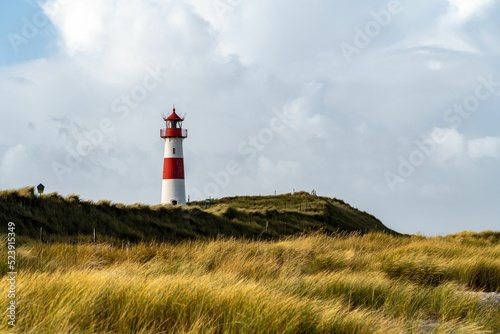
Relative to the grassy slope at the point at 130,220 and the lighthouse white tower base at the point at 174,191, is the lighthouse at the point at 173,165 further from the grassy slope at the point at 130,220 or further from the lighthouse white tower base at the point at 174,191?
the grassy slope at the point at 130,220

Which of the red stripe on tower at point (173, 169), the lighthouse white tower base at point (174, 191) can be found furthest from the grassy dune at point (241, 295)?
the red stripe on tower at point (173, 169)

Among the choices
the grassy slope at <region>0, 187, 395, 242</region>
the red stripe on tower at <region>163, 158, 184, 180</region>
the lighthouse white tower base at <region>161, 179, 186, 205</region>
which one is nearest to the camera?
the grassy slope at <region>0, 187, 395, 242</region>

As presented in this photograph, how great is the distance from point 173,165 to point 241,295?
34538 mm

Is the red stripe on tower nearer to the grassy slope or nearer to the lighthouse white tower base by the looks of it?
the lighthouse white tower base

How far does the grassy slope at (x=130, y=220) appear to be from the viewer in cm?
1927

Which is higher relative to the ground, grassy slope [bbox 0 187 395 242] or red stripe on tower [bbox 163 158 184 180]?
red stripe on tower [bbox 163 158 184 180]

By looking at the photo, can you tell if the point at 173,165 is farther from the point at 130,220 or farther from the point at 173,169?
the point at 130,220

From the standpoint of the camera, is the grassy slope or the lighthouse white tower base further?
the lighthouse white tower base

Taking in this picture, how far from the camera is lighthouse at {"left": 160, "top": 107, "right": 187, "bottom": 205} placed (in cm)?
3881

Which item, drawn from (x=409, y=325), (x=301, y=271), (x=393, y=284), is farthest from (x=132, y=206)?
(x=409, y=325)

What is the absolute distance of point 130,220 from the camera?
77.6 ft

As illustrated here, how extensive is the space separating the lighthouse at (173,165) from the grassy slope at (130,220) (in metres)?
7.80

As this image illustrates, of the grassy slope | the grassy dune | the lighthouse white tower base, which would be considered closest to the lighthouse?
the lighthouse white tower base

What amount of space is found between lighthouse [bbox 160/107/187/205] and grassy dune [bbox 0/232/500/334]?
1122 inches
